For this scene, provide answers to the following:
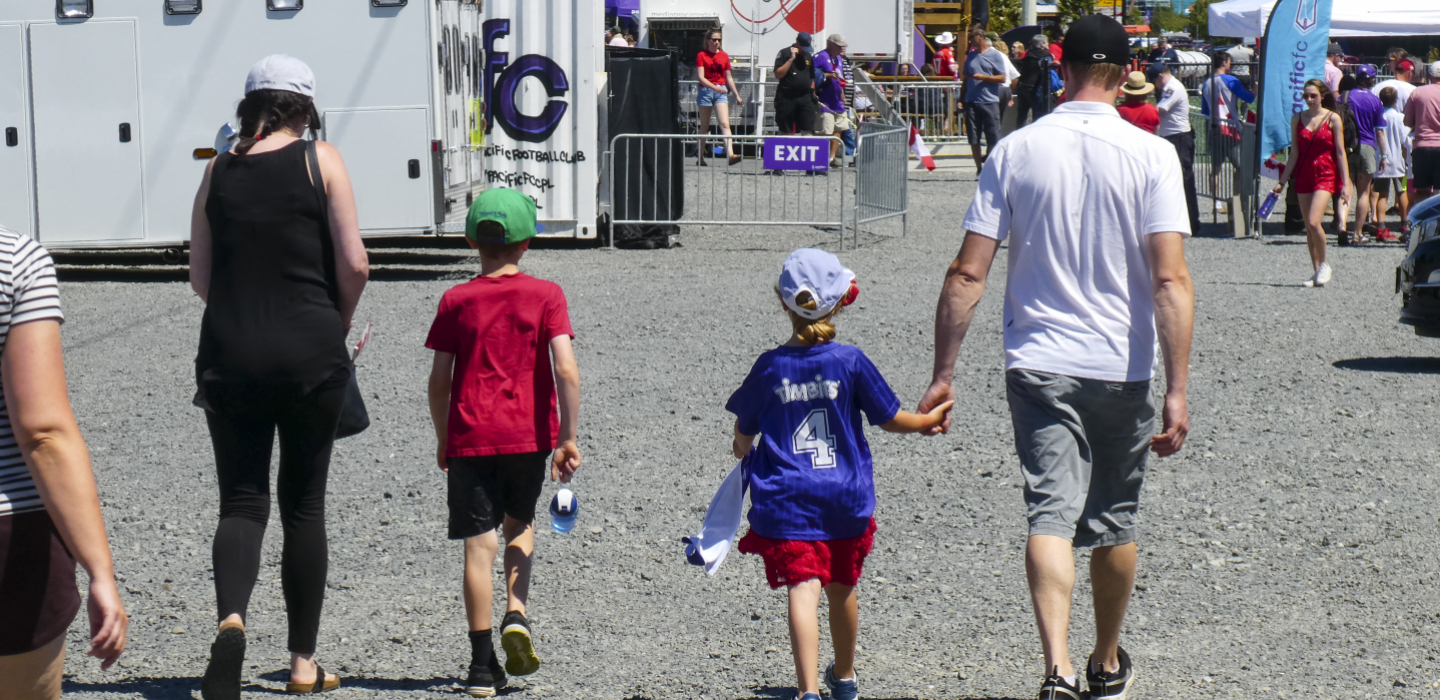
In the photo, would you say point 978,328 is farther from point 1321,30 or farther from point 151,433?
point 1321,30

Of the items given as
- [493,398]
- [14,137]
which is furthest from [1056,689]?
[14,137]

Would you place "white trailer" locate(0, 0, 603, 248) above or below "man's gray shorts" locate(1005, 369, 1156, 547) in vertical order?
above

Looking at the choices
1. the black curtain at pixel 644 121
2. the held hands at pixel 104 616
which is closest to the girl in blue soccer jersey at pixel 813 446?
the held hands at pixel 104 616

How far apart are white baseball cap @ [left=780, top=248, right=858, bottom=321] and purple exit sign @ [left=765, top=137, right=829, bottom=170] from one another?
1011 cm

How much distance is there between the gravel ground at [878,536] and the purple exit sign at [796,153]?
3.83 metres

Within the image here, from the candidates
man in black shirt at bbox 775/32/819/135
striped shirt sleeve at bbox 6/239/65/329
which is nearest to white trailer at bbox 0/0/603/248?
man in black shirt at bbox 775/32/819/135

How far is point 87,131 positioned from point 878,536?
896 cm

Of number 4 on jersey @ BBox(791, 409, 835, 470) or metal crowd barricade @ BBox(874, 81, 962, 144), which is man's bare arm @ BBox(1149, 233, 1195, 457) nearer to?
number 4 on jersey @ BBox(791, 409, 835, 470)

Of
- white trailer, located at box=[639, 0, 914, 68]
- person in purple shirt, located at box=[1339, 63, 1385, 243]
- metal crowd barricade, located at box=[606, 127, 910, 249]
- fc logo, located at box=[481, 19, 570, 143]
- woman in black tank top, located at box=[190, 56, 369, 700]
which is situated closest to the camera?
woman in black tank top, located at box=[190, 56, 369, 700]

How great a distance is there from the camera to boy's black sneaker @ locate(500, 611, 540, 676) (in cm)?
394

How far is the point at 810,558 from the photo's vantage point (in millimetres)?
3631

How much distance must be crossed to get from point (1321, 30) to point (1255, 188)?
1.66 m

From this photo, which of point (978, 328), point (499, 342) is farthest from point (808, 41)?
point (499, 342)

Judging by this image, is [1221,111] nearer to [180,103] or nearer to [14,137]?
[180,103]
